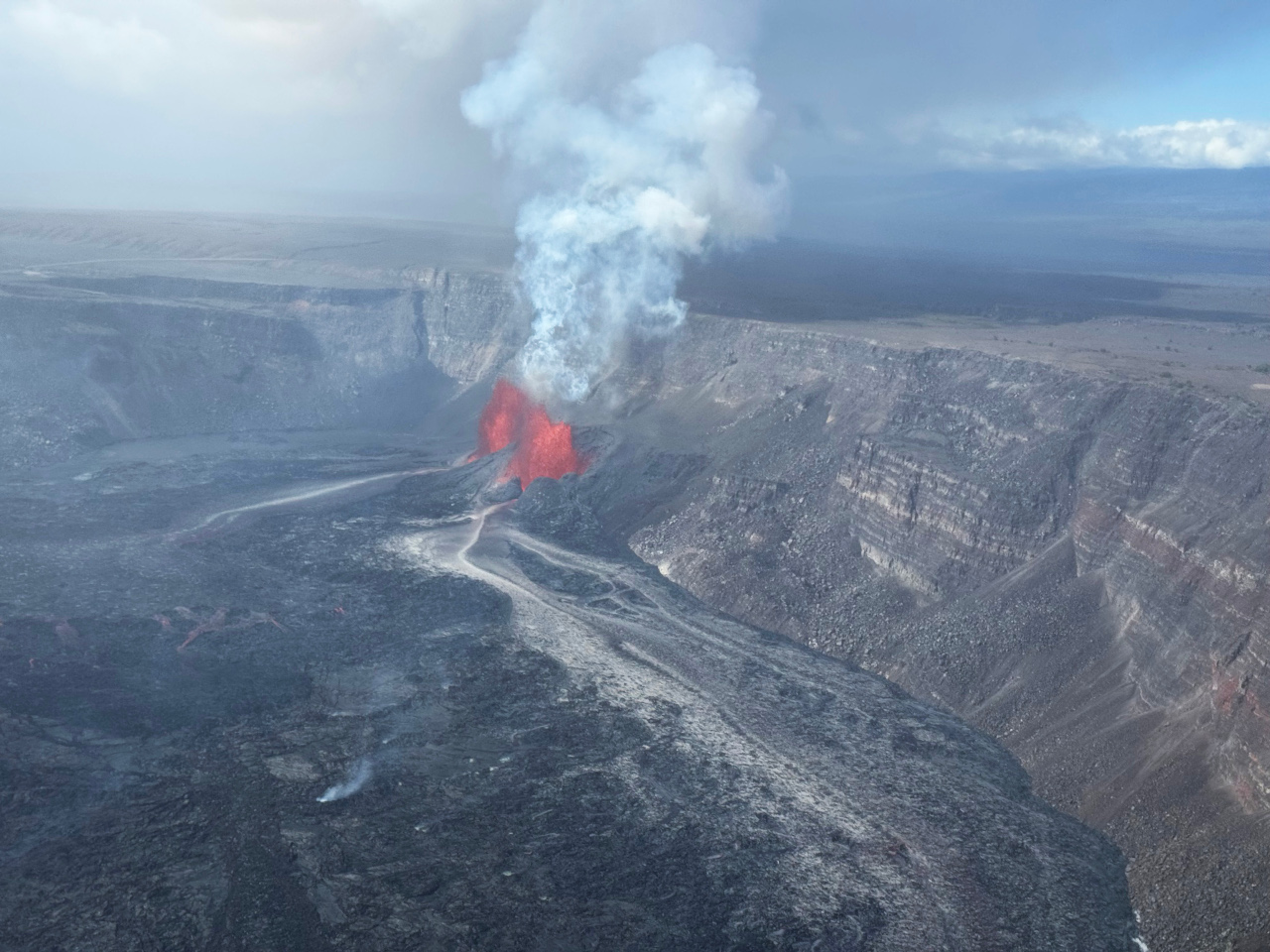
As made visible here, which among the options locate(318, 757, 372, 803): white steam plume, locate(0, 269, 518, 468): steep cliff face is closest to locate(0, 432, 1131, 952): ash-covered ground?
locate(318, 757, 372, 803): white steam plume

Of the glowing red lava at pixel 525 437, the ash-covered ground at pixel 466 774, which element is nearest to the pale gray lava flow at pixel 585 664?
the ash-covered ground at pixel 466 774

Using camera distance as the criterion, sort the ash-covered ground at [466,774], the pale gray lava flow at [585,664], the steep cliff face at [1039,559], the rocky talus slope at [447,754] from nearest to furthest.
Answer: the ash-covered ground at [466,774]
the rocky talus slope at [447,754]
the pale gray lava flow at [585,664]
the steep cliff face at [1039,559]

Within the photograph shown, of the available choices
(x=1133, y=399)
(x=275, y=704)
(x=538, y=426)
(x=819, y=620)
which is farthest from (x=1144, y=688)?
(x=538, y=426)

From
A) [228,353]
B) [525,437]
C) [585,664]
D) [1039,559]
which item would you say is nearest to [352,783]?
[585,664]

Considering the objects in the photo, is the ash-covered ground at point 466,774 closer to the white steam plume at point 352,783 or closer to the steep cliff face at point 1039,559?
the white steam plume at point 352,783

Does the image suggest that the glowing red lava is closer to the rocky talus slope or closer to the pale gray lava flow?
the pale gray lava flow

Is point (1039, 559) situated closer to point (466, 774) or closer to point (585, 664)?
point (585, 664)
